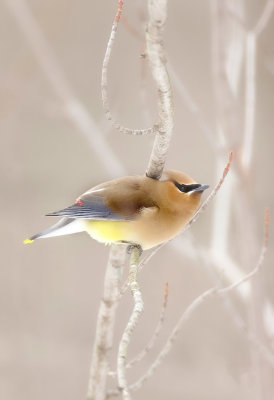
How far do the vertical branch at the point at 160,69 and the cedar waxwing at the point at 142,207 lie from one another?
0.19 metres

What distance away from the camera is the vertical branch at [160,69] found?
0.83 m

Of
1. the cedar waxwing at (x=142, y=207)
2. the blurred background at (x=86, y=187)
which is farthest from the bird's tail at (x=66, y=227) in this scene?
the blurred background at (x=86, y=187)

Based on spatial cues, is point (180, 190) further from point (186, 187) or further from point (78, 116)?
point (78, 116)

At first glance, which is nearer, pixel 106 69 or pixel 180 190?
pixel 106 69

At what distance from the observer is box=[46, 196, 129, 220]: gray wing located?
1268 mm

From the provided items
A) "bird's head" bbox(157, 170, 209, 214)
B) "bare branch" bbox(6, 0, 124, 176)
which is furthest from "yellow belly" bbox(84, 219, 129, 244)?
"bare branch" bbox(6, 0, 124, 176)

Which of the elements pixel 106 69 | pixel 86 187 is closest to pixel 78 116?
pixel 86 187

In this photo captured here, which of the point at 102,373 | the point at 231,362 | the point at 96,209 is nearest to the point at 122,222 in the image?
the point at 96,209

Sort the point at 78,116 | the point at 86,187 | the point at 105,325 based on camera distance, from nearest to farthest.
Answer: the point at 105,325
the point at 78,116
the point at 86,187

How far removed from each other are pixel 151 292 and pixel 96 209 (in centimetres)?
156

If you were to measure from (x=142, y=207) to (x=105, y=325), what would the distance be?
0.74 feet

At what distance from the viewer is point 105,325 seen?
1.27 metres

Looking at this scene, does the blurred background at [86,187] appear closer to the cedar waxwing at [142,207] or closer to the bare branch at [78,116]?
the bare branch at [78,116]

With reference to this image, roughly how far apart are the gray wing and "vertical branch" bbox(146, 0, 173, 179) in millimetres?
243
